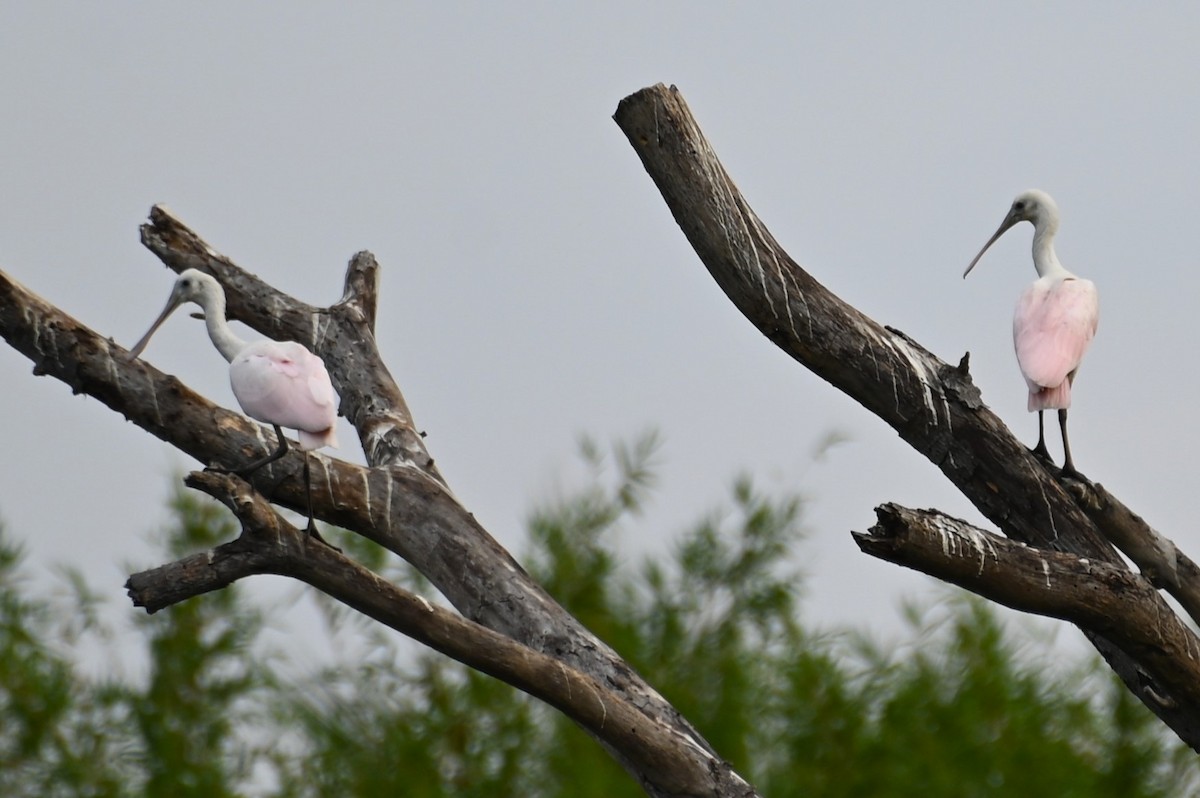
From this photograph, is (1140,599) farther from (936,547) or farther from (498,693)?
(498,693)

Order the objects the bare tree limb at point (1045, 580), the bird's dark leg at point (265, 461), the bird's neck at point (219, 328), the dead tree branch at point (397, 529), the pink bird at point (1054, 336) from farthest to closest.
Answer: the bird's neck at point (219, 328), the pink bird at point (1054, 336), the bird's dark leg at point (265, 461), the dead tree branch at point (397, 529), the bare tree limb at point (1045, 580)

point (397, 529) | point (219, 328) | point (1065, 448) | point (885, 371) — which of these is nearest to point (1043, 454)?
point (1065, 448)

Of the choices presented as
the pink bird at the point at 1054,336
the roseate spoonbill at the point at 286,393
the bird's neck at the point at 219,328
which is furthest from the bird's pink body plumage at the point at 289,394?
the pink bird at the point at 1054,336

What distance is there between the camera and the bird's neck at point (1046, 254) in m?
5.06

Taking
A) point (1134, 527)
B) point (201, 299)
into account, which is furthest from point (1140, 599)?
point (201, 299)

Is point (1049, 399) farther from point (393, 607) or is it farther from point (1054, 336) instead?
point (393, 607)

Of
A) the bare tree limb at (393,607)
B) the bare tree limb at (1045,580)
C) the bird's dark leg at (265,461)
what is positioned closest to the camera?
the bare tree limb at (1045,580)

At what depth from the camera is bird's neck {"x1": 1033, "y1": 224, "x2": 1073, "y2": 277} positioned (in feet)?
16.6

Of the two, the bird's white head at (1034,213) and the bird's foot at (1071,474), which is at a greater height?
the bird's white head at (1034,213)

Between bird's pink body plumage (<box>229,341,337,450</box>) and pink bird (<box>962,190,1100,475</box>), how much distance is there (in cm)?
184

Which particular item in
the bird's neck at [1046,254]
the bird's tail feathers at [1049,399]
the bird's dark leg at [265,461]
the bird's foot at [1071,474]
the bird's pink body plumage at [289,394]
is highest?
the bird's neck at [1046,254]

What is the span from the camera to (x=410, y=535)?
4.05m

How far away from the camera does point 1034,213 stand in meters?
5.34

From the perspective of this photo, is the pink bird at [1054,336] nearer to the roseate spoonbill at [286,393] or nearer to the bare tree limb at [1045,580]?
the bare tree limb at [1045,580]
